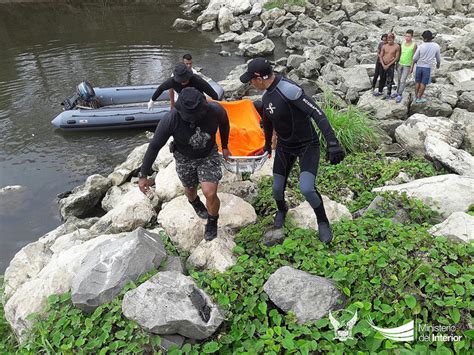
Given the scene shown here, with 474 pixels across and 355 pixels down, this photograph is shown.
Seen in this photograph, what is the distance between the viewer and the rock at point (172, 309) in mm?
3467

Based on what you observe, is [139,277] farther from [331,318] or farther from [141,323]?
[331,318]

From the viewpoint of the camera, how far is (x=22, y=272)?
17.5 feet

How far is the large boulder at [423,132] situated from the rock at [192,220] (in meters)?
3.58

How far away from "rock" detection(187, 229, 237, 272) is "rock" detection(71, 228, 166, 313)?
1.37 ft

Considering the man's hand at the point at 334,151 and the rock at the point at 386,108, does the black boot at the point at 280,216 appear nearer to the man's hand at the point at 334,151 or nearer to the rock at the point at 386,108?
the man's hand at the point at 334,151

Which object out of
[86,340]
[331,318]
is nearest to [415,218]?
[331,318]

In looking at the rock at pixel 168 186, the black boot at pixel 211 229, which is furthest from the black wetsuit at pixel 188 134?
the rock at pixel 168 186

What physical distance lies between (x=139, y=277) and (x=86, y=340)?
0.72 meters

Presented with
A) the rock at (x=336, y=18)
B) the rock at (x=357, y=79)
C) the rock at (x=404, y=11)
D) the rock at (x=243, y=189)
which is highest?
the rock at (x=243, y=189)

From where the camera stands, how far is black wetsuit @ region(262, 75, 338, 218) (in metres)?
4.02

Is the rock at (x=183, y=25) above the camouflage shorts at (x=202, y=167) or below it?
below

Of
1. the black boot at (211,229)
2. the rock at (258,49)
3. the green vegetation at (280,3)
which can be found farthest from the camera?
the green vegetation at (280,3)

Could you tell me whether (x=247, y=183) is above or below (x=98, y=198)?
above

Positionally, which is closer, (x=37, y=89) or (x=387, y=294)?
(x=387, y=294)
